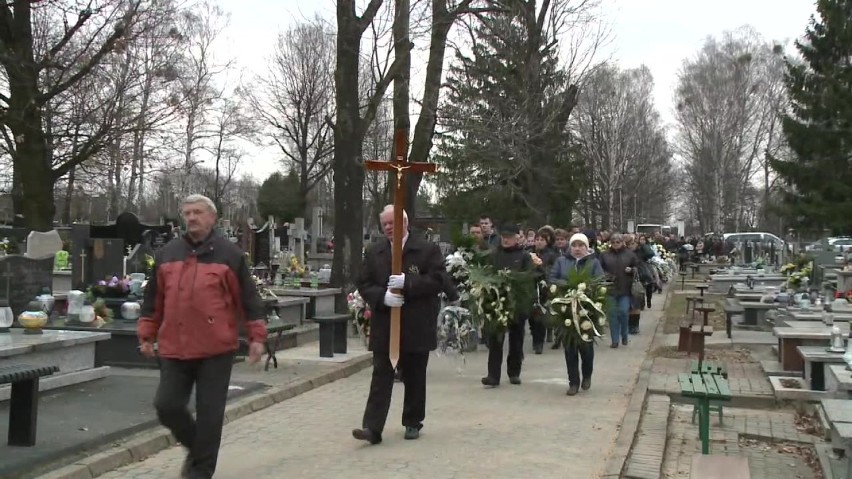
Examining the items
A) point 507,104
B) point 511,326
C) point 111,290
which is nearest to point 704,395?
point 511,326

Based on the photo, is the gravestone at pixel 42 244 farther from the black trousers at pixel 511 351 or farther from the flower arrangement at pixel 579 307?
the flower arrangement at pixel 579 307

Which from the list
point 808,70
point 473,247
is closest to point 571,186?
point 808,70

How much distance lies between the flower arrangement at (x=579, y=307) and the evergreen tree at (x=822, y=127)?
31.1 metres

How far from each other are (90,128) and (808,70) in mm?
32961

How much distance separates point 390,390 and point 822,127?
37.6 meters

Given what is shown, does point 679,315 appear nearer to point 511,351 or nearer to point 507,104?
point 507,104

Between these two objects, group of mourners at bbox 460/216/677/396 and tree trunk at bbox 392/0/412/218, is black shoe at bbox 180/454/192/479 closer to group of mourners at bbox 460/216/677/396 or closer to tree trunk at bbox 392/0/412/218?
group of mourners at bbox 460/216/677/396

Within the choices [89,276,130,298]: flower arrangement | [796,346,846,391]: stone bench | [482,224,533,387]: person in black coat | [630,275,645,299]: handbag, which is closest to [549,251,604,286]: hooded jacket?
[482,224,533,387]: person in black coat

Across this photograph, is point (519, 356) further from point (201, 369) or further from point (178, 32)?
point (178, 32)

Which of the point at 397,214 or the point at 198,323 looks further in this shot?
the point at 397,214

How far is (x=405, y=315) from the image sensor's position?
6.78 meters

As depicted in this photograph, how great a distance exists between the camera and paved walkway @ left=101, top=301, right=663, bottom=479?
621 centimetres

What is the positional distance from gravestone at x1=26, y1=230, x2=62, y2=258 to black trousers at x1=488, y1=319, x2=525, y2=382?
11.5 metres

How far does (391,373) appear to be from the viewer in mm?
6719
